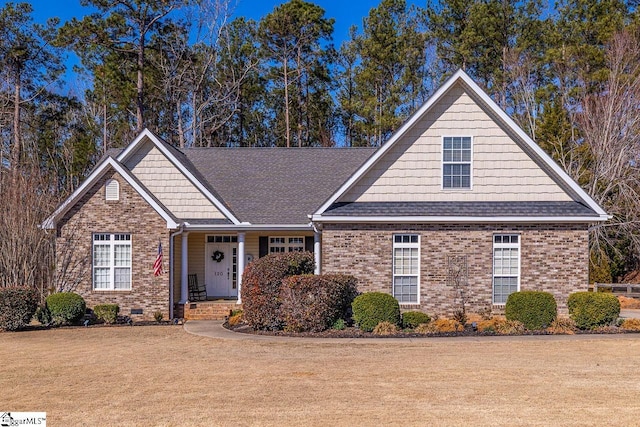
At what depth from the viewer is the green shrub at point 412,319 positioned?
1683 cm

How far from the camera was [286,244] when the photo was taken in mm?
22594

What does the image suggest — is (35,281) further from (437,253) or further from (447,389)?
(447,389)

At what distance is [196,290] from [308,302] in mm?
7301

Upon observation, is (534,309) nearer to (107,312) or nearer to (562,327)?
(562,327)

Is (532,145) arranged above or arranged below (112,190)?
above

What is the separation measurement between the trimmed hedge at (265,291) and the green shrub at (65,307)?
5724mm

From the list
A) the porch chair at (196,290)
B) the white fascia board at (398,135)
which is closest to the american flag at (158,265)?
the porch chair at (196,290)

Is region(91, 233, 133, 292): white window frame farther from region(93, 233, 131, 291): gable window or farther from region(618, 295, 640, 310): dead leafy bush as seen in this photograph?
region(618, 295, 640, 310): dead leafy bush

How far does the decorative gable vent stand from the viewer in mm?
19750

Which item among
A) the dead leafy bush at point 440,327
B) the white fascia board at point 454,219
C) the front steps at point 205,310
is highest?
the white fascia board at point 454,219

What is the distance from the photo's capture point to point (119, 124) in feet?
132

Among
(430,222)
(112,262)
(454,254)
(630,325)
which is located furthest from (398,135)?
(112,262)

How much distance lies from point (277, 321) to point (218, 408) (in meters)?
7.62

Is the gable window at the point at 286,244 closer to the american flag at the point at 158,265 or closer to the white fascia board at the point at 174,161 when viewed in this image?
the white fascia board at the point at 174,161
